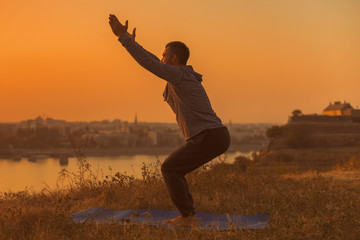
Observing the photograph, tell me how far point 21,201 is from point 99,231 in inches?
107

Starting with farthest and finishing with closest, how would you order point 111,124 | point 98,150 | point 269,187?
1. point 111,124
2. point 98,150
3. point 269,187

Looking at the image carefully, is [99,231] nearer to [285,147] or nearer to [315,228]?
[315,228]

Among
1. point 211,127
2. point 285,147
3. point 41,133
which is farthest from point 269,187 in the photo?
point 41,133

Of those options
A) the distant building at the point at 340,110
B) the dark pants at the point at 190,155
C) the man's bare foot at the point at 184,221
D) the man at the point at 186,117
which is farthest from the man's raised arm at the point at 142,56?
the distant building at the point at 340,110

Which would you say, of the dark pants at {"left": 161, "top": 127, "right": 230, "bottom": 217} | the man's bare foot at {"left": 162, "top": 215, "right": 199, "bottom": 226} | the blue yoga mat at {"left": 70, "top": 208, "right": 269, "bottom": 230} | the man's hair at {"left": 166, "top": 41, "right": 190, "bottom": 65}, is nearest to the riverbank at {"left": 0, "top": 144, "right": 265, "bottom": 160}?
the blue yoga mat at {"left": 70, "top": 208, "right": 269, "bottom": 230}

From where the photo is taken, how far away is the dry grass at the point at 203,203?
3.74 m

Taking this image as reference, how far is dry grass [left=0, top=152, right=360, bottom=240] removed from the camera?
12.3 feet

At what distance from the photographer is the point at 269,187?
6.42 meters

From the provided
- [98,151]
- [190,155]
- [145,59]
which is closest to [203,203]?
[190,155]

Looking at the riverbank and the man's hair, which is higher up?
the man's hair

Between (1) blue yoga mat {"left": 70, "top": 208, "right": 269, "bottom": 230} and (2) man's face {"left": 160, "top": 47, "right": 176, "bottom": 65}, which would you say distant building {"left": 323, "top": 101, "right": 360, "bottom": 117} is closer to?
(1) blue yoga mat {"left": 70, "top": 208, "right": 269, "bottom": 230}

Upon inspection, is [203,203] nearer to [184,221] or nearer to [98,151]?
[184,221]

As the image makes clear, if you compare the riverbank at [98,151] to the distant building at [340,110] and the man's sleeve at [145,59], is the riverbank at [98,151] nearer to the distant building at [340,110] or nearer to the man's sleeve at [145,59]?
the distant building at [340,110]

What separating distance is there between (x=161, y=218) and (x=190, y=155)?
1.07 m
